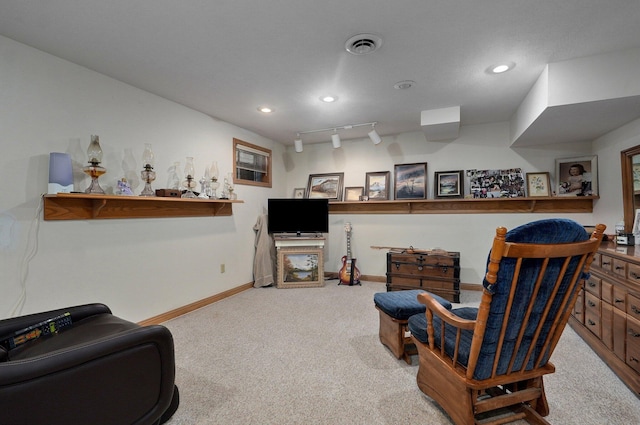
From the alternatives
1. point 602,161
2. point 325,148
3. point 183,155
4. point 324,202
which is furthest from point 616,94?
point 183,155

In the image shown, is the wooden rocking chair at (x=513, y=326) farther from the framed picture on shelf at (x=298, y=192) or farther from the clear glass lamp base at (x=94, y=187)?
the framed picture on shelf at (x=298, y=192)

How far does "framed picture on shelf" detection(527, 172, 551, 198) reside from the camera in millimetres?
3828

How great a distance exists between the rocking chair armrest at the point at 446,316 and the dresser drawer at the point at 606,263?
1602mm

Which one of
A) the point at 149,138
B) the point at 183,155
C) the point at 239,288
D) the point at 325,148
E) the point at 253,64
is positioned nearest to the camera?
the point at 253,64

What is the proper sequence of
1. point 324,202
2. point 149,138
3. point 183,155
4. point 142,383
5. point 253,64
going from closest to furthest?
point 142,383 < point 253,64 < point 149,138 < point 183,155 < point 324,202

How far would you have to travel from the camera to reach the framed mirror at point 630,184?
9.19 ft

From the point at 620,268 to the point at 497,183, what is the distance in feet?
7.09

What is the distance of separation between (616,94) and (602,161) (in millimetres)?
1587

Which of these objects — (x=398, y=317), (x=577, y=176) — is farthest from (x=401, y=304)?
(x=577, y=176)

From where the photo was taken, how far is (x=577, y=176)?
368cm

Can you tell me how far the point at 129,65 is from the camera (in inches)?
95.3

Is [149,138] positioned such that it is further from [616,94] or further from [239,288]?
[616,94]

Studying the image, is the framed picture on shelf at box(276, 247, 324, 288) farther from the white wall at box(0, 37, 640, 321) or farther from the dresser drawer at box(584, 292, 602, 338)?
the dresser drawer at box(584, 292, 602, 338)

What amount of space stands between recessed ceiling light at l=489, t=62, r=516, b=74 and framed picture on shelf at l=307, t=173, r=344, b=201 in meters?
2.79
